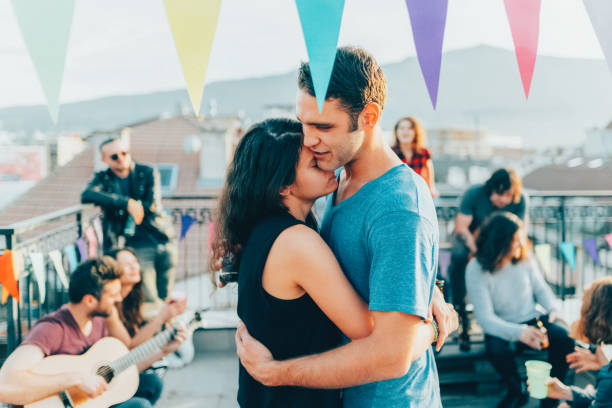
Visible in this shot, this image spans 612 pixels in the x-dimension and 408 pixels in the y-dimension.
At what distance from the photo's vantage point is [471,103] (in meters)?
50.8

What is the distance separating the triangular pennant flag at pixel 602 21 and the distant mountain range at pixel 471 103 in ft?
109

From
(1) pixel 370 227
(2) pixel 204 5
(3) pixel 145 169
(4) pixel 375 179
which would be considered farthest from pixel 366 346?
(3) pixel 145 169

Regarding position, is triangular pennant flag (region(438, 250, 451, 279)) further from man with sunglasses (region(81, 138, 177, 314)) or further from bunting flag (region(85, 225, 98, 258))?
bunting flag (region(85, 225, 98, 258))

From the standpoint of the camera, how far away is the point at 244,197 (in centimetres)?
141

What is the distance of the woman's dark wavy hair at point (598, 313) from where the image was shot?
2893mm

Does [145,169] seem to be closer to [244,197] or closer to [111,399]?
[111,399]

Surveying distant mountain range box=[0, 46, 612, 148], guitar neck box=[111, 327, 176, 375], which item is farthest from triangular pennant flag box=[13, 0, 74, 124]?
distant mountain range box=[0, 46, 612, 148]

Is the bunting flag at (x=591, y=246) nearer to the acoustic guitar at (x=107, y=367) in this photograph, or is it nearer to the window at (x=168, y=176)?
the acoustic guitar at (x=107, y=367)

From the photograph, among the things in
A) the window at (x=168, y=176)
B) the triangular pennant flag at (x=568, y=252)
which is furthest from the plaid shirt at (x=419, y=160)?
the window at (x=168, y=176)

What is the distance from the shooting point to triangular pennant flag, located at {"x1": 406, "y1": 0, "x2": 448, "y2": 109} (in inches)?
57.4

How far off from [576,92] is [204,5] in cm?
4942

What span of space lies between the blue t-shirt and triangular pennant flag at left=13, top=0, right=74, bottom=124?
0.83 metres

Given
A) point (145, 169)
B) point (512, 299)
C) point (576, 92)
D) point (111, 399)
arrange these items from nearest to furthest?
1. point (111, 399)
2. point (512, 299)
3. point (145, 169)
4. point (576, 92)

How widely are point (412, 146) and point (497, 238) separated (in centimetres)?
108
